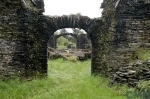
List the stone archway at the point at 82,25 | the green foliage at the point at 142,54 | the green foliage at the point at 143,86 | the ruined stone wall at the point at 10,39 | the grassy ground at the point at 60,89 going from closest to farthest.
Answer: the green foliage at the point at 143,86
the grassy ground at the point at 60,89
the green foliage at the point at 142,54
the ruined stone wall at the point at 10,39
the stone archway at the point at 82,25

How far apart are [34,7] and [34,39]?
54.4 inches

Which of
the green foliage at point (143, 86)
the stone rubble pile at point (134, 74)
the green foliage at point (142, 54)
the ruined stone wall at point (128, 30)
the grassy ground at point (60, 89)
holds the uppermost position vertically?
the ruined stone wall at point (128, 30)

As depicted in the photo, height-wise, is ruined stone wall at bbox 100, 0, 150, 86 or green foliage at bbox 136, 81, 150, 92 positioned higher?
ruined stone wall at bbox 100, 0, 150, 86

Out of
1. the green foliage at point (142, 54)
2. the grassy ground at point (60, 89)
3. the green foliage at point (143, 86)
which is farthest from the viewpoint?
the green foliage at point (142, 54)

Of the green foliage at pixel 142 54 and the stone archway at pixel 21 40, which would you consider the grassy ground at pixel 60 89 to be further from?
the green foliage at pixel 142 54

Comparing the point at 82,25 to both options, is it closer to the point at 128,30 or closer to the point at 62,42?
the point at 128,30

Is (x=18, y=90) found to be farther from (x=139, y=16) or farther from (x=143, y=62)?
(x=139, y=16)

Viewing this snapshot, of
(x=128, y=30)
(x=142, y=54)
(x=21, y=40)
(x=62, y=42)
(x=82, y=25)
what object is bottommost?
(x=142, y=54)

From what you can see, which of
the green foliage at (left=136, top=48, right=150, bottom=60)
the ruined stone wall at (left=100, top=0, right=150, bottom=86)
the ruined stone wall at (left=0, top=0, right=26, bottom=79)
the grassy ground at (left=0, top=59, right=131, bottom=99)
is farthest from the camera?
the ruined stone wall at (left=100, top=0, right=150, bottom=86)

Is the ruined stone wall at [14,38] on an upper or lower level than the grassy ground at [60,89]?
upper

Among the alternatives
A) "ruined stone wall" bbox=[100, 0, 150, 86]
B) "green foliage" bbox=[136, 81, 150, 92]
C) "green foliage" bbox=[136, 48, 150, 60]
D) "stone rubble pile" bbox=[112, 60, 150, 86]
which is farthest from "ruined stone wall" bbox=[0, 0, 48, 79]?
"green foliage" bbox=[136, 81, 150, 92]

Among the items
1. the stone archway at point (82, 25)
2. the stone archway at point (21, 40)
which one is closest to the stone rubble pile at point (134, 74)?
the stone archway at point (21, 40)

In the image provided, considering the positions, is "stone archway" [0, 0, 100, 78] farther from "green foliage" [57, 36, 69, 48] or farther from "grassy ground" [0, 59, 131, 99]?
"green foliage" [57, 36, 69, 48]

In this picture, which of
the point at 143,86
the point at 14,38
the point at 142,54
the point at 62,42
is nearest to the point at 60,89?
the point at 14,38
